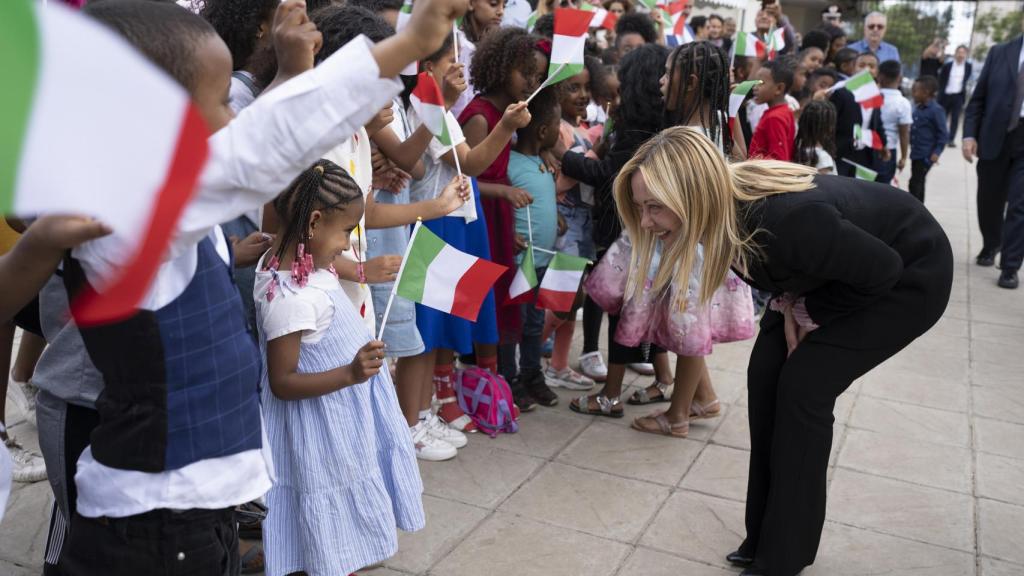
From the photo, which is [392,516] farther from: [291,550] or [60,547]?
[60,547]

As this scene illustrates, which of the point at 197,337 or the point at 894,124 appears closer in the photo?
the point at 197,337

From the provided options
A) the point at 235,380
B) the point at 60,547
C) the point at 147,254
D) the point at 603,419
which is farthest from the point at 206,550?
the point at 603,419

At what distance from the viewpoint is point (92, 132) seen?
1112 mm

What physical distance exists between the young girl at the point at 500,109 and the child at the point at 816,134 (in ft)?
8.21

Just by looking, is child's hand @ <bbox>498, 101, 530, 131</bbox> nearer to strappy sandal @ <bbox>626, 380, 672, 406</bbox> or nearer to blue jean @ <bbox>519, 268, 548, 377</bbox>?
blue jean @ <bbox>519, 268, 548, 377</bbox>

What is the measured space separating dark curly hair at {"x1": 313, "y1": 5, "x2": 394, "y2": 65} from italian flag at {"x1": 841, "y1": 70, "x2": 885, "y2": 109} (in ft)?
17.3

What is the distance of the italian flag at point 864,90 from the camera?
24.1 feet

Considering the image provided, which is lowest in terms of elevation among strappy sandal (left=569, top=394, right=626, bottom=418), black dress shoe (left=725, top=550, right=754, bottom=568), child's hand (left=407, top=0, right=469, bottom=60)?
strappy sandal (left=569, top=394, right=626, bottom=418)

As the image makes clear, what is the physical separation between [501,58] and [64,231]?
291cm

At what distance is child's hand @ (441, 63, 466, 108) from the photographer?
3439 mm

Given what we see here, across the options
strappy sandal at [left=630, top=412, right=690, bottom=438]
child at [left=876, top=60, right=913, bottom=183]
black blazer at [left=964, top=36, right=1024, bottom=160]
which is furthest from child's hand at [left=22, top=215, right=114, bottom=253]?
child at [left=876, top=60, right=913, bottom=183]

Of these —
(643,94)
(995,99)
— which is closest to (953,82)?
(995,99)

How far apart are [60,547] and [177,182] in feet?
4.69

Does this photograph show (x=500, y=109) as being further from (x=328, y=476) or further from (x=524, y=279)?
(x=328, y=476)
